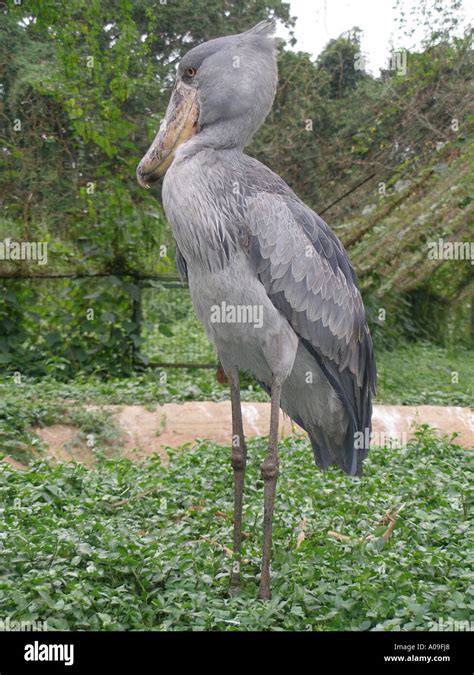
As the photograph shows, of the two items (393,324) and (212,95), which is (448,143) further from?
(212,95)

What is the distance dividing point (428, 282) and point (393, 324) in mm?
842

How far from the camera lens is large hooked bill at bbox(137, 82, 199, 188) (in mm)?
3441

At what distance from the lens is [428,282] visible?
11422mm

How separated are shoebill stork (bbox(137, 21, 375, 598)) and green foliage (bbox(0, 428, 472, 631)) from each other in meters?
0.24
